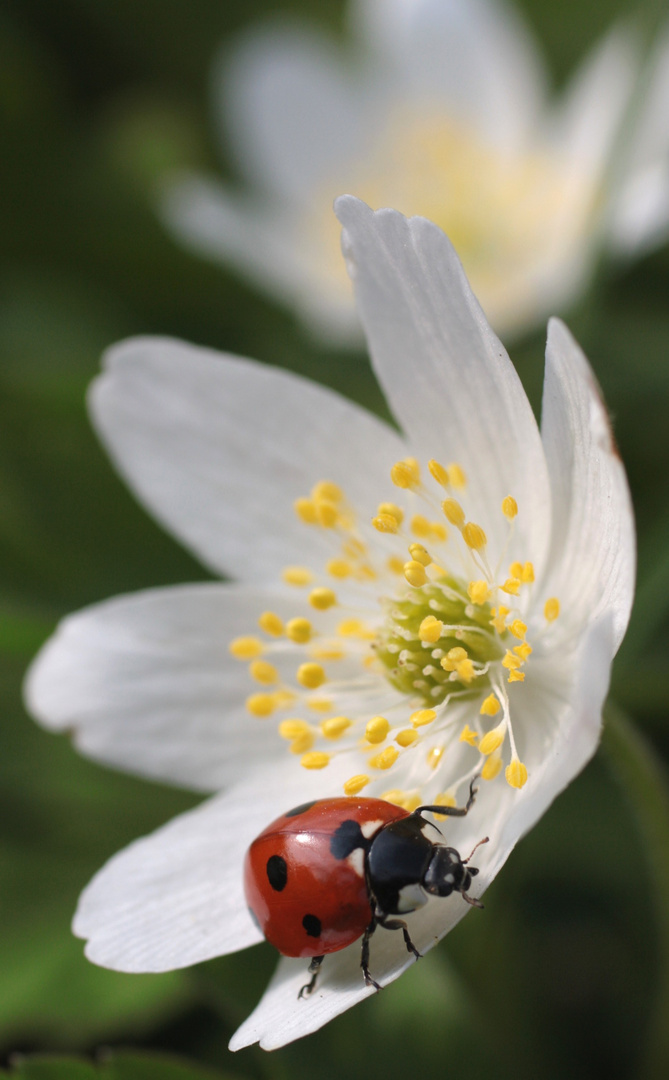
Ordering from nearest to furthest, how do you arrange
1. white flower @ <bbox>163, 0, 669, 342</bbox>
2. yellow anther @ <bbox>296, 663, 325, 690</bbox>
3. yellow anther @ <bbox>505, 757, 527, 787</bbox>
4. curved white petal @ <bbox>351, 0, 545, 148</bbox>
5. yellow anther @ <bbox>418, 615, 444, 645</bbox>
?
yellow anther @ <bbox>505, 757, 527, 787</bbox> → yellow anther @ <bbox>418, 615, 444, 645</bbox> → yellow anther @ <bbox>296, 663, 325, 690</bbox> → white flower @ <bbox>163, 0, 669, 342</bbox> → curved white petal @ <bbox>351, 0, 545, 148</bbox>

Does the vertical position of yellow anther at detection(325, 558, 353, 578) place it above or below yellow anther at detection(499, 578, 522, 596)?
above

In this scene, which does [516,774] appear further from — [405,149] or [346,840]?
[405,149]

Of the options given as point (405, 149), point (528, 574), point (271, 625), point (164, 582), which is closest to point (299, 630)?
point (271, 625)

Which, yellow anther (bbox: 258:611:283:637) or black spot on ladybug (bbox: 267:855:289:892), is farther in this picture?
yellow anther (bbox: 258:611:283:637)

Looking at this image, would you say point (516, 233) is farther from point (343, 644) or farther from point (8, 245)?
point (343, 644)

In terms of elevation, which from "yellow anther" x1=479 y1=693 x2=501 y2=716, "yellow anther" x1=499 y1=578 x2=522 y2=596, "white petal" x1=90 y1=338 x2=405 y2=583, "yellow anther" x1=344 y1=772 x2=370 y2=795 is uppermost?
"white petal" x1=90 y1=338 x2=405 y2=583

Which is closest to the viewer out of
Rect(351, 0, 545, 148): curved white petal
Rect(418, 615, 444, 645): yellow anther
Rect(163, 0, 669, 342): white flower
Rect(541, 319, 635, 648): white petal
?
Rect(541, 319, 635, 648): white petal

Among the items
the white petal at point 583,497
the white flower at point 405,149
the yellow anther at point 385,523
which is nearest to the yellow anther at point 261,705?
the yellow anther at point 385,523

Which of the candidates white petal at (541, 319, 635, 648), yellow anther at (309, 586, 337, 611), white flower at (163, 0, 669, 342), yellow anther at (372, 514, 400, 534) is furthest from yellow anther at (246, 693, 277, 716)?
white flower at (163, 0, 669, 342)

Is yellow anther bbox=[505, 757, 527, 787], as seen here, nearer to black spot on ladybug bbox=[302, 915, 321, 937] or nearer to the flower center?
the flower center
